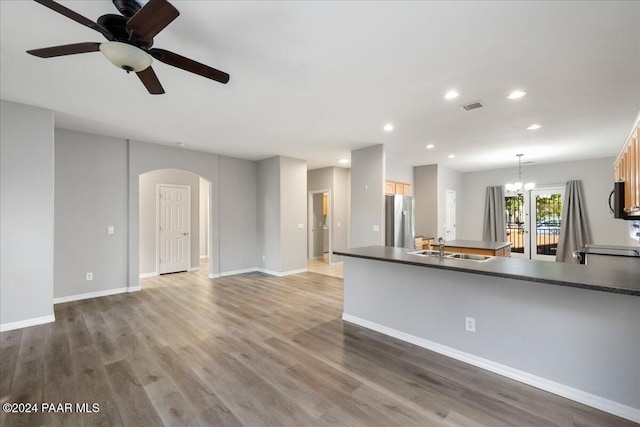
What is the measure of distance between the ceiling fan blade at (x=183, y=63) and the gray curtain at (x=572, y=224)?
824cm

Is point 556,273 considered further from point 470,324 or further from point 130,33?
point 130,33

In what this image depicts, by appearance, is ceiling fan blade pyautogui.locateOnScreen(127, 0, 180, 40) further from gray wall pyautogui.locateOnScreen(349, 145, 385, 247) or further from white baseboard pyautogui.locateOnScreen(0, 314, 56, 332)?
gray wall pyautogui.locateOnScreen(349, 145, 385, 247)

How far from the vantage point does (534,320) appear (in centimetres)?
219

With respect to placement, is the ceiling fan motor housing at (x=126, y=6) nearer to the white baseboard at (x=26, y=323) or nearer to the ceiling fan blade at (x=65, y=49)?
the ceiling fan blade at (x=65, y=49)

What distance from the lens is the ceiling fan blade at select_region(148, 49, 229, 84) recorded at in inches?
73.4

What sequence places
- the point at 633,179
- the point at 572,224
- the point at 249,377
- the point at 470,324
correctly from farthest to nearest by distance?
the point at 572,224 → the point at 633,179 → the point at 470,324 → the point at 249,377

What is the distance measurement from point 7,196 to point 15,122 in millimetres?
900

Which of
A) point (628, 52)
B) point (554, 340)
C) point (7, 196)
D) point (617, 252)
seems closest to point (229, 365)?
point (554, 340)

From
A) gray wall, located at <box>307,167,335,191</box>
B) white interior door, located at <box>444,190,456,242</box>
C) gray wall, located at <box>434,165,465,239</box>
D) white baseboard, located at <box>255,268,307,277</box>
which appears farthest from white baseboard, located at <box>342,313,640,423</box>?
white interior door, located at <box>444,190,456,242</box>

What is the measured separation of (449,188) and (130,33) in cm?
778

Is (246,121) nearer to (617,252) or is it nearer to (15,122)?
(15,122)

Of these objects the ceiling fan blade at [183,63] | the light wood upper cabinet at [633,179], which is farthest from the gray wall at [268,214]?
the light wood upper cabinet at [633,179]

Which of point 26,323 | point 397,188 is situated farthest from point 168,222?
point 397,188

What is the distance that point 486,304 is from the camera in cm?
244
